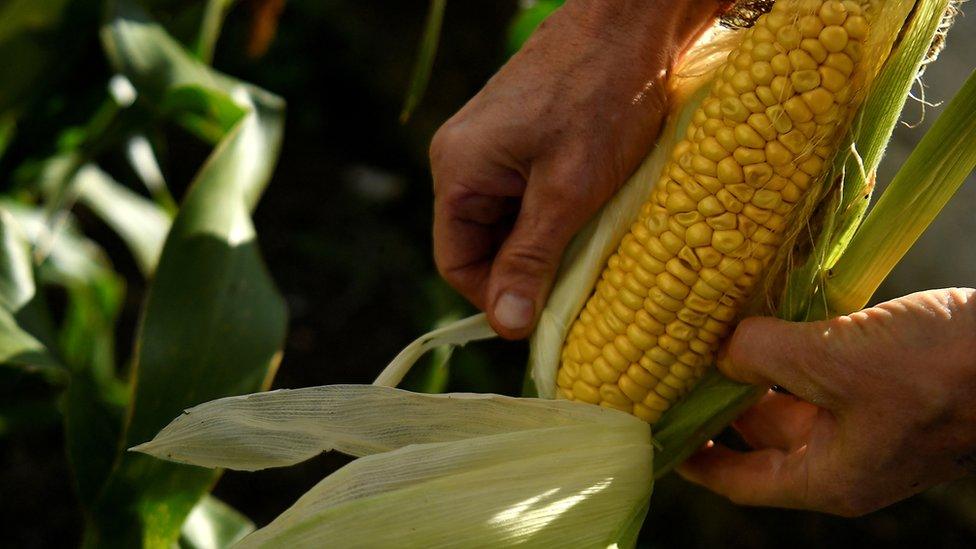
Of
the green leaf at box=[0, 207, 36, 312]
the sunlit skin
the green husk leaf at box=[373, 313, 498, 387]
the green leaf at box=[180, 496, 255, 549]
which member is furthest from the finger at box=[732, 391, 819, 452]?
the green leaf at box=[0, 207, 36, 312]

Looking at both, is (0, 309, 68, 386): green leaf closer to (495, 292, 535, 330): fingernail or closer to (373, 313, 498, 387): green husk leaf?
(373, 313, 498, 387): green husk leaf

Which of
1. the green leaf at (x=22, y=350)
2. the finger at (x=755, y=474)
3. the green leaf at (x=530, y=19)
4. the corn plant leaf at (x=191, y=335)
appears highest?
the green leaf at (x=530, y=19)

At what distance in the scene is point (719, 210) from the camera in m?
0.86

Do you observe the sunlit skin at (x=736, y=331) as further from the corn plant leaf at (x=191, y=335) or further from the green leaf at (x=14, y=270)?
the green leaf at (x=14, y=270)

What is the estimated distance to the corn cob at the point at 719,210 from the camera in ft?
2.64

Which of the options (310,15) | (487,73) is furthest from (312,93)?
(487,73)

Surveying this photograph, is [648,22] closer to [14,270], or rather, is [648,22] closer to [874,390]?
[874,390]

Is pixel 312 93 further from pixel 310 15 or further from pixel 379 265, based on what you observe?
pixel 379 265

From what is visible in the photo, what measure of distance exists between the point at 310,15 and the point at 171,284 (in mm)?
1950

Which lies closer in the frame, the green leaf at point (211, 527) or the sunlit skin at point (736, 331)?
the sunlit skin at point (736, 331)

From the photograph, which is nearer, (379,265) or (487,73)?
(379,265)

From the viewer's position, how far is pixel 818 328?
0.82 metres

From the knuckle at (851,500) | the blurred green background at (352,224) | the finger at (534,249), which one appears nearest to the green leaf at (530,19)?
the blurred green background at (352,224)

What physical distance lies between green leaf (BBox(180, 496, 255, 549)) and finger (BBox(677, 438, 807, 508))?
692 millimetres
